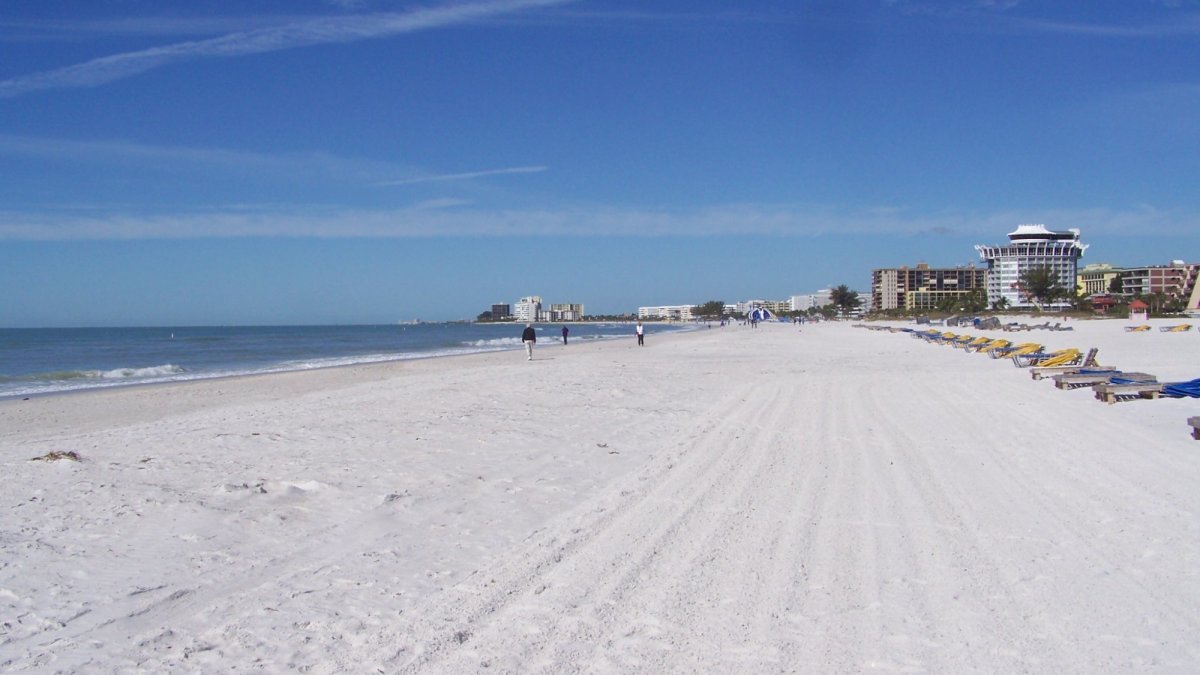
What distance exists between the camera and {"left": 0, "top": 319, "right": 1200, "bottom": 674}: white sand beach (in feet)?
12.2

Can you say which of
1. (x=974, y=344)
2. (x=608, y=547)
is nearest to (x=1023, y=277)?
(x=974, y=344)

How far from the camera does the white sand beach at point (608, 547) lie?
12.2ft

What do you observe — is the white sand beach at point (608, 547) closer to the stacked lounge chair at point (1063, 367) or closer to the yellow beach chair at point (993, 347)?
the stacked lounge chair at point (1063, 367)

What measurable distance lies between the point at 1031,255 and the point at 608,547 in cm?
16543

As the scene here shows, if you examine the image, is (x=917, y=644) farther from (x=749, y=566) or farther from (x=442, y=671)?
(x=442, y=671)

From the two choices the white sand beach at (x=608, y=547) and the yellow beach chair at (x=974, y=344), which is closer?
the white sand beach at (x=608, y=547)

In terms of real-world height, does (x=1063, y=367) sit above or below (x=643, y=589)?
above

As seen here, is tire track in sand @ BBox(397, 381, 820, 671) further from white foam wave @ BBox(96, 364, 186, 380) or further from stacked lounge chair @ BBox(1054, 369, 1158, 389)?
white foam wave @ BBox(96, 364, 186, 380)

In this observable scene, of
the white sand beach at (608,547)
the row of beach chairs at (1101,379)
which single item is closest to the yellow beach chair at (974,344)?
the row of beach chairs at (1101,379)

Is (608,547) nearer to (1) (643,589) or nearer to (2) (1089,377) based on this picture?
(1) (643,589)

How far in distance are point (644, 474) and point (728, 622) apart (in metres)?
3.63

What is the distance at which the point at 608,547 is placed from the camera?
17.2 feet

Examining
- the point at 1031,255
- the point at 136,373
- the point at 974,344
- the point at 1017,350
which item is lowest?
the point at 136,373

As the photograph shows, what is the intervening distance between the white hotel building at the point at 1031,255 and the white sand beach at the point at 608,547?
15268cm
